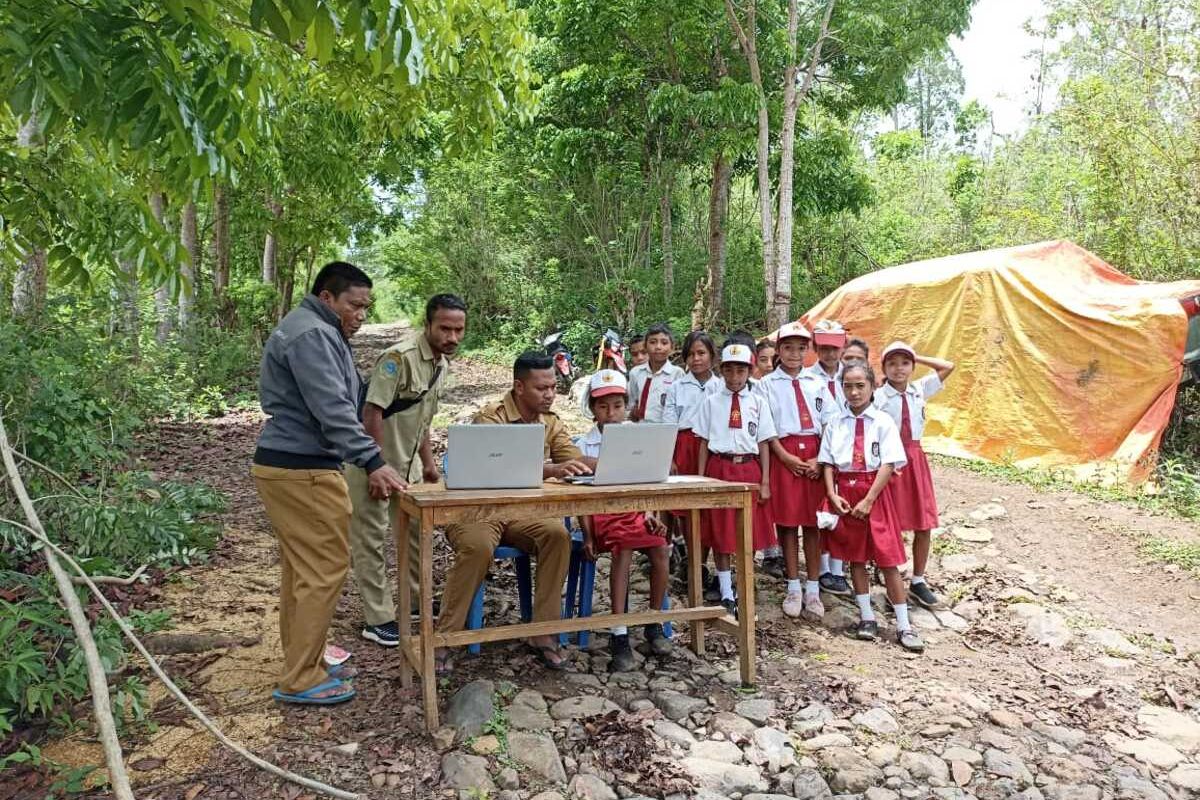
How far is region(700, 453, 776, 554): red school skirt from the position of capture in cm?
527

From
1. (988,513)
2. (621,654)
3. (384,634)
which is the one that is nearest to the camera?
(621,654)

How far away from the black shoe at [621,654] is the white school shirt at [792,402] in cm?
178

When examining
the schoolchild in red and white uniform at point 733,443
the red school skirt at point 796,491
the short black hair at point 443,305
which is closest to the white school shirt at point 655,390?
the schoolchild in red and white uniform at point 733,443

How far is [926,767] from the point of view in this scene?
11.7 ft

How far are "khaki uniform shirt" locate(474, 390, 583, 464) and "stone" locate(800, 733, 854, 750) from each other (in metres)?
1.79

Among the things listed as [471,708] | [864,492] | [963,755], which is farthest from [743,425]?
[471,708]

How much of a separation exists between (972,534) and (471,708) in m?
4.67

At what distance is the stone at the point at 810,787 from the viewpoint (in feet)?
11.0

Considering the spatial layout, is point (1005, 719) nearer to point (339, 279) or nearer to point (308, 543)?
point (308, 543)

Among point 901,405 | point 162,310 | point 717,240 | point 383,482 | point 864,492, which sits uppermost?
point 717,240

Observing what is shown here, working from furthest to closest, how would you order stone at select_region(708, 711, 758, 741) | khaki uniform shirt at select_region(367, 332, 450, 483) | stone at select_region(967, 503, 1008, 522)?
stone at select_region(967, 503, 1008, 522)
khaki uniform shirt at select_region(367, 332, 450, 483)
stone at select_region(708, 711, 758, 741)

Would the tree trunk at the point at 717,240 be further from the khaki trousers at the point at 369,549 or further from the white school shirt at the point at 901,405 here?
the khaki trousers at the point at 369,549

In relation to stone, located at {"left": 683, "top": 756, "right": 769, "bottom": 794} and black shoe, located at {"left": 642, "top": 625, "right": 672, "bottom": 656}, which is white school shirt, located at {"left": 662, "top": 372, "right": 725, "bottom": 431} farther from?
stone, located at {"left": 683, "top": 756, "right": 769, "bottom": 794}

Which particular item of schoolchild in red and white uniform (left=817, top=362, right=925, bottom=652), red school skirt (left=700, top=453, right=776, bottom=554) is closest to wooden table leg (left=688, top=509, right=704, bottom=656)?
red school skirt (left=700, top=453, right=776, bottom=554)
